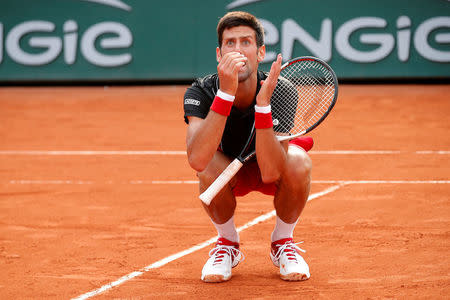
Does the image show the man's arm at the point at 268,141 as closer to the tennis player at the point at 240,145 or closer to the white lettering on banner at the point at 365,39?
the tennis player at the point at 240,145

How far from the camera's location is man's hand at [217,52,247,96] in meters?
3.42

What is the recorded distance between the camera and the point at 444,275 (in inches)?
147

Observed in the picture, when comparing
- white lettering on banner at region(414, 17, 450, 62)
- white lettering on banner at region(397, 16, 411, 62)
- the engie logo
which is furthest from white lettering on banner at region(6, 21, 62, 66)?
white lettering on banner at region(414, 17, 450, 62)

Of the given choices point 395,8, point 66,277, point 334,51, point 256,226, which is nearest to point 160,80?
point 334,51

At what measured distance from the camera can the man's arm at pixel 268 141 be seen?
351 centimetres

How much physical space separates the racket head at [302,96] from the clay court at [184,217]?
812mm

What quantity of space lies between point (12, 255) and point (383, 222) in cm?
248

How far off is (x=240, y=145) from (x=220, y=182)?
1.35 ft

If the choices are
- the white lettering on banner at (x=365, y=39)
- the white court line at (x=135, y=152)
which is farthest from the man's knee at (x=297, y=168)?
the white lettering on banner at (x=365, y=39)

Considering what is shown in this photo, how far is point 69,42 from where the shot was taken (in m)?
14.9

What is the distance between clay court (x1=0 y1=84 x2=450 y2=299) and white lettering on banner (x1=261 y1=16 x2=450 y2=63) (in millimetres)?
4267

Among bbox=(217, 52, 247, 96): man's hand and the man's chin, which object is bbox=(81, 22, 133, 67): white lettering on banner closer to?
the man's chin

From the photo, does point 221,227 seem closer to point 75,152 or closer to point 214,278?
point 214,278

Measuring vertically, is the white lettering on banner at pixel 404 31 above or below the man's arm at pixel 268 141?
below
